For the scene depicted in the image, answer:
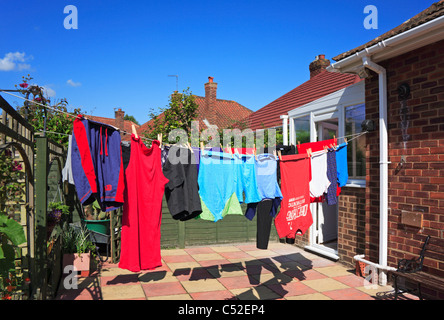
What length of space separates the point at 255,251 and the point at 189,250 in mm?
1482

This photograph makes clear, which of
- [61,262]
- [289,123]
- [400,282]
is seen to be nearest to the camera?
[400,282]

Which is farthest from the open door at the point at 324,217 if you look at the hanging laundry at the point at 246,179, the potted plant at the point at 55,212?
the potted plant at the point at 55,212

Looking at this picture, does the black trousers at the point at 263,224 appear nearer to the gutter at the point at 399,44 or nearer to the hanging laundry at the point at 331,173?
the hanging laundry at the point at 331,173

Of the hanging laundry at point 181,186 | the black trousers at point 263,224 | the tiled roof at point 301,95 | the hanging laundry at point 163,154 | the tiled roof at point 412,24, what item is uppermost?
the tiled roof at point 301,95

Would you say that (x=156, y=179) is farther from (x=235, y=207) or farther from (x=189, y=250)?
(x=189, y=250)

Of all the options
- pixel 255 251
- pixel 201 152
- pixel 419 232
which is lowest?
pixel 255 251

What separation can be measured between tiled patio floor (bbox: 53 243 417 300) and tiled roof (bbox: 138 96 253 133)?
38.3 feet

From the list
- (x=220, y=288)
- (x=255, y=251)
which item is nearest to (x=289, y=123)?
(x=255, y=251)

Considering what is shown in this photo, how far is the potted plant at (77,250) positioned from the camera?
17.0ft

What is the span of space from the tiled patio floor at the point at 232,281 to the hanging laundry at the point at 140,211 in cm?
92

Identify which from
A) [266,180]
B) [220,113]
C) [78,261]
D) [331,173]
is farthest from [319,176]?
[220,113]

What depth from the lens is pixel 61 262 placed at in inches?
206

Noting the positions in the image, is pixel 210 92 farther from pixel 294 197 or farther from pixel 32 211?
pixel 32 211

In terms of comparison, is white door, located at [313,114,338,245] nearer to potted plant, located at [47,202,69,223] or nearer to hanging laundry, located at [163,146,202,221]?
hanging laundry, located at [163,146,202,221]
